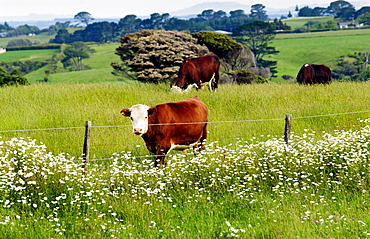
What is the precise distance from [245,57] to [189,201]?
110 feet

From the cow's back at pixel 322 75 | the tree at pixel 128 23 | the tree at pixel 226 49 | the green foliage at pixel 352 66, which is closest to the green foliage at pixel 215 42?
the tree at pixel 226 49

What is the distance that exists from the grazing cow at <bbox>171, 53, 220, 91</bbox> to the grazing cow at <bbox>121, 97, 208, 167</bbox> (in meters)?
8.67

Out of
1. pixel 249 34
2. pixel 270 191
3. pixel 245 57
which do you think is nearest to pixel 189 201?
pixel 270 191

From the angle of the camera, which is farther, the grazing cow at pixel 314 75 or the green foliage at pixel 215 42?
the green foliage at pixel 215 42

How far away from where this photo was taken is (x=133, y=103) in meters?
18.6

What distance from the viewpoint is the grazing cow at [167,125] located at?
1062 centimetres

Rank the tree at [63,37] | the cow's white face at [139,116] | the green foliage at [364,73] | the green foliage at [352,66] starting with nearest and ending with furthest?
the cow's white face at [139,116] → the green foliage at [364,73] → the green foliage at [352,66] → the tree at [63,37]

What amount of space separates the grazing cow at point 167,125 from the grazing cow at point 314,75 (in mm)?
13851

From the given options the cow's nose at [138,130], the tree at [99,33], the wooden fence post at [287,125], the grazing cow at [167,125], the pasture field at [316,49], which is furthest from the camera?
the tree at [99,33]

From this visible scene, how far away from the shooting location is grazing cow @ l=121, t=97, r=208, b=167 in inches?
418

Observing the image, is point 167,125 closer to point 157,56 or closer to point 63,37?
point 157,56

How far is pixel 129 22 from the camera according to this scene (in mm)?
194250

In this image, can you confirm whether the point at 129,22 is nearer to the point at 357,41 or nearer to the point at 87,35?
the point at 87,35

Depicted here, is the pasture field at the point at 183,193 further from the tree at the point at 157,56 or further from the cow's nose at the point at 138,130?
the tree at the point at 157,56
